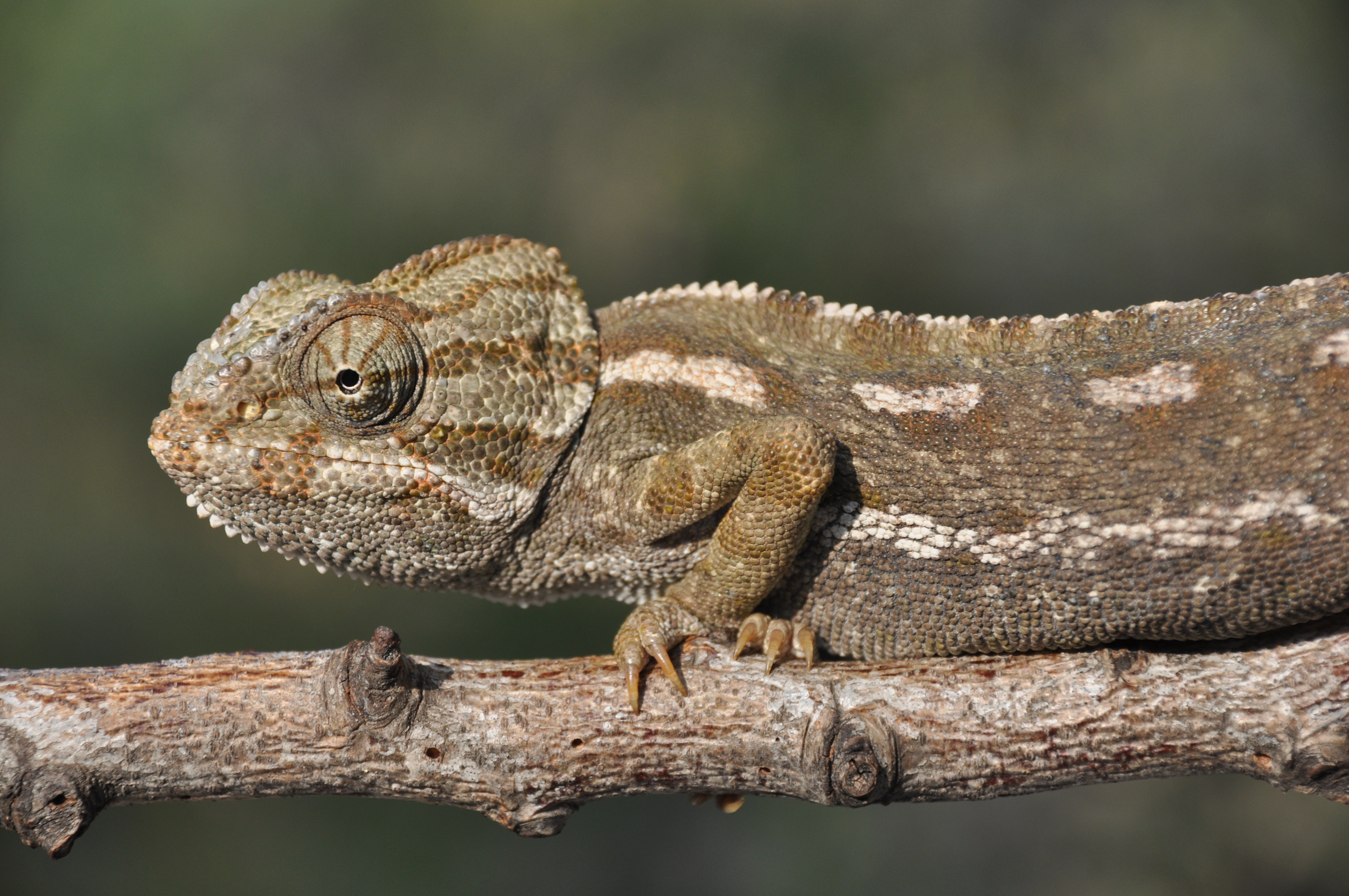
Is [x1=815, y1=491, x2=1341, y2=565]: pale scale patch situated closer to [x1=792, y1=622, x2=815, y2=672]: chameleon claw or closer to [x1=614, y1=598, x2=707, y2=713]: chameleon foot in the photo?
[x1=792, y1=622, x2=815, y2=672]: chameleon claw

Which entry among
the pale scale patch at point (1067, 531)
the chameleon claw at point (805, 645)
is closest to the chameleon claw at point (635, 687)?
the chameleon claw at point (805, 645)

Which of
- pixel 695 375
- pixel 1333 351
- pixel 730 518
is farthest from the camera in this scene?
pixel 695 375

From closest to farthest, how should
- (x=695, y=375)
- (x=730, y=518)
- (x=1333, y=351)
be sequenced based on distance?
(x=1333, y=351) < (x=730, y=518) < (x=695, y=375)

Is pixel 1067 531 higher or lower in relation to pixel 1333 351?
lower

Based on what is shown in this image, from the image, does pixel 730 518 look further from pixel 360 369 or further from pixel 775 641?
pixel 360 369

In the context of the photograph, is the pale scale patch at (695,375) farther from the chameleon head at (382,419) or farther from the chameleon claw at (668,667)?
the chameleon claw at (668,667)

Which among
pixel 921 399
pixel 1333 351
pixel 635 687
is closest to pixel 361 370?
pixel 635 687

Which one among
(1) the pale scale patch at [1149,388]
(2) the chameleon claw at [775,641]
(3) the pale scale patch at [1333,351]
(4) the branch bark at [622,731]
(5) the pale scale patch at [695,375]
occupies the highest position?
(3) the pale scale patch at [1333,351]
